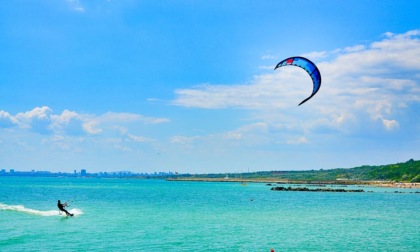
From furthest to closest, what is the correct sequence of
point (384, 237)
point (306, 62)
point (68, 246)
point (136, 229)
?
point (136, 229), point (384, 237), point (68, 246), point (306, 62)

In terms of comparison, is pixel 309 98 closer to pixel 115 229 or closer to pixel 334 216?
pixel 115 229

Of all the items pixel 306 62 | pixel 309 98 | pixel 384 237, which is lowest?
pixel 384 237

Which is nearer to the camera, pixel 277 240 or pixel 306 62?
pixel 306 62

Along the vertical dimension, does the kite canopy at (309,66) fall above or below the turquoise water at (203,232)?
above

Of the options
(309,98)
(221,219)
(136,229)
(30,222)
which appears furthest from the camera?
(221,219)

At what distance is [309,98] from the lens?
726 inches

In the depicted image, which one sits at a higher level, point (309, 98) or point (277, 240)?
point (309, 98)

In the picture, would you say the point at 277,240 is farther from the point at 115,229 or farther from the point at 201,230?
the point at 115,229

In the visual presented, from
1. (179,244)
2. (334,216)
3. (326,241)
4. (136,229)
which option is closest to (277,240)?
(326,241)

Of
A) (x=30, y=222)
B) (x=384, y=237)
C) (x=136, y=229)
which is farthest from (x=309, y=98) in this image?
(x=30, y=222)

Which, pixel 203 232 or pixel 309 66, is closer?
pixel 309 66

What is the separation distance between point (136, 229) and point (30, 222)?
8.83m

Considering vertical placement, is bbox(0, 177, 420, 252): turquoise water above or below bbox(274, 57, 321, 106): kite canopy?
below

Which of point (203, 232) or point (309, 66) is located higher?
point (309, 66)
